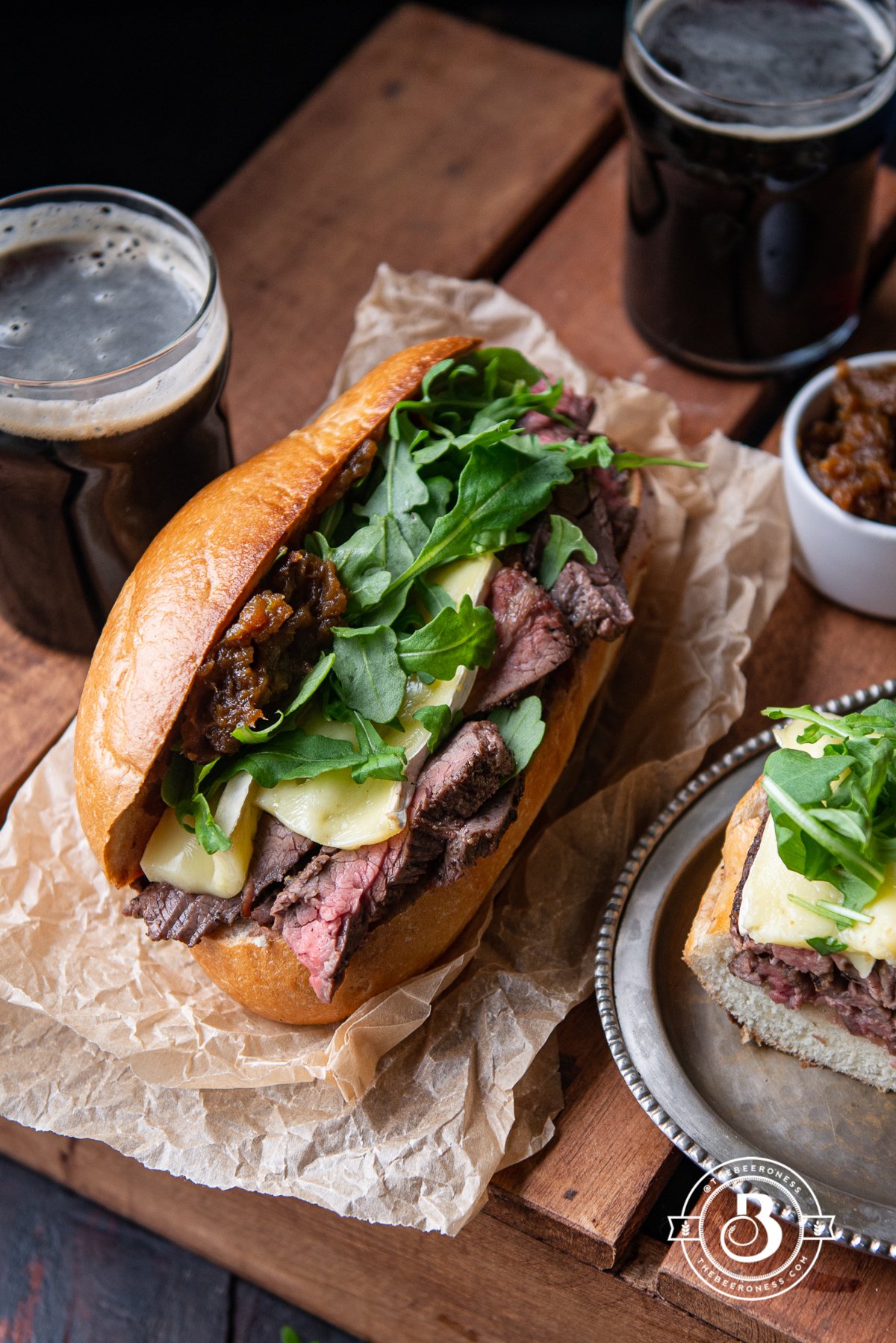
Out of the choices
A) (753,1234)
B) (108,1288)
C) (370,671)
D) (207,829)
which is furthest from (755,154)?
(108,1288)

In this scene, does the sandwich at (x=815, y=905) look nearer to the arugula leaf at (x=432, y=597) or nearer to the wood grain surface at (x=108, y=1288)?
the arugula leaf at (x=432, y=597)

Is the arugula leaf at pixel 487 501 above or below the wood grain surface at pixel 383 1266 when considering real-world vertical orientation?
above

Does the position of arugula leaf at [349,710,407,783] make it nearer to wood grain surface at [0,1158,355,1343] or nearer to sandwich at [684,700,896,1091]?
sandwich at [684,700,896,1091]

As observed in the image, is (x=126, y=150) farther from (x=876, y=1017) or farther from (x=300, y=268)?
(x=876, y=1017)

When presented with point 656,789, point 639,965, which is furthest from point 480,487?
point 639,965

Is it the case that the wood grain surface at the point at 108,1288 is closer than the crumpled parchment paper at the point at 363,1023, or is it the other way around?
the crumpled parchment paper at the point at 363,1023

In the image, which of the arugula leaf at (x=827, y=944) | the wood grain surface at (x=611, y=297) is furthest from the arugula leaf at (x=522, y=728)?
the wood grain surface at (x=611, y=297)

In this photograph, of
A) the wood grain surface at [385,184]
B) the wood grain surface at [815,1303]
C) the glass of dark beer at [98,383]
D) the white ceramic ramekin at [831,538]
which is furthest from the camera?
the wood grain surface at [385,184]
